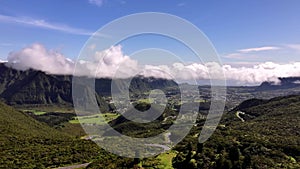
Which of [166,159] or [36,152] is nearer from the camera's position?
[166,159]

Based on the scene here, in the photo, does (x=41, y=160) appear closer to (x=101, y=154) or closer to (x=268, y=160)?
(x=101, y=154)

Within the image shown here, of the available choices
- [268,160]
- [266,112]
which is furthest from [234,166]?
[266,112]

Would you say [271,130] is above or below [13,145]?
above

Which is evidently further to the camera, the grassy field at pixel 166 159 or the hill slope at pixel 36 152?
the hill slope at pixel 36 152

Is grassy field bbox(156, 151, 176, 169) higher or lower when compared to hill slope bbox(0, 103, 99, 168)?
higher

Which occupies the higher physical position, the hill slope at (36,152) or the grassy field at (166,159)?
the grassy field at (166,159)

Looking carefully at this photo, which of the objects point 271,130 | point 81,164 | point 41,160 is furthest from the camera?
point 271,130

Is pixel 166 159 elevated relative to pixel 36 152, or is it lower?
elevated

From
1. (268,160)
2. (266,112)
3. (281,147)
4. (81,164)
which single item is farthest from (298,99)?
(81,164)

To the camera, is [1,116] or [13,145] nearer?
[13,145]

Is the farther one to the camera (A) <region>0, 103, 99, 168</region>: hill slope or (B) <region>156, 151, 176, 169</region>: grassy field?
(A) <region>0, 103, 99, 168</region>: hill slope

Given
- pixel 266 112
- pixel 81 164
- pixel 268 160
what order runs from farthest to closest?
pixel 266 112 < pixel 81 164 < pixel 268 160
